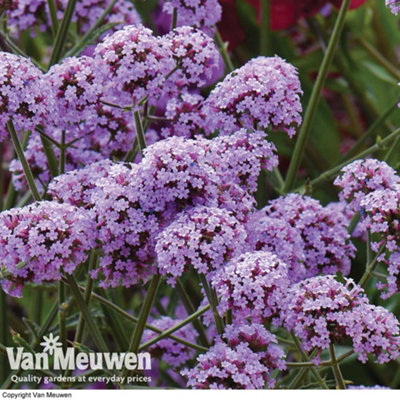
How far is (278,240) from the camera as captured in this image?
1.87 feet

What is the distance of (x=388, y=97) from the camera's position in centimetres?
102

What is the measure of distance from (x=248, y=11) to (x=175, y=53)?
0.45 metres

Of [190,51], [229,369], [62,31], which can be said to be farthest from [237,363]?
[62,31]

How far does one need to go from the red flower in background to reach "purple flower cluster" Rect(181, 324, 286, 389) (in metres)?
0.44

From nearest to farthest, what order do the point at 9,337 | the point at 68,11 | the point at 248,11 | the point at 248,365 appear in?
the point at 248,365 → the point at 68,11 → the point at 9,337 → the point at 248,11

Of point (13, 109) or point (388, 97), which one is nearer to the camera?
A: point (13, 109)

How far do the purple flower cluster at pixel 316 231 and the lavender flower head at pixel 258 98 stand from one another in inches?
2.3

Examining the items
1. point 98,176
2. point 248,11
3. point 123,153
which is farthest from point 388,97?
point 98,176

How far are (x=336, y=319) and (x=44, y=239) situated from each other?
0.57 feet

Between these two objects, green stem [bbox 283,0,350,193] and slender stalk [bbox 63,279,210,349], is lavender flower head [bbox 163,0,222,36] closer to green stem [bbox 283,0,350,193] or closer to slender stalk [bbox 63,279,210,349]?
green stem [bbox 283,0,350,193]

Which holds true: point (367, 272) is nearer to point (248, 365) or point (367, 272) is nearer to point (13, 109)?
point (248, 365)

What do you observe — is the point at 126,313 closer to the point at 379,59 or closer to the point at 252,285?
the point at 252,285

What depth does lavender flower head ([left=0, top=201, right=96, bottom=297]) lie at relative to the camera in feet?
1.66

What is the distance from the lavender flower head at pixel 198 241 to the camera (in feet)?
1.60
